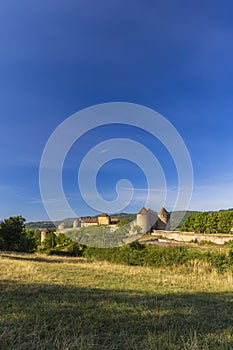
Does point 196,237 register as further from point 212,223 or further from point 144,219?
point 212,223

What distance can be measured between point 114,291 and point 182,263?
30.0ft

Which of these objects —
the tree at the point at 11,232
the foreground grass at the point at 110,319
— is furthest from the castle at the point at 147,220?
the foreground grass at the point at 110,319

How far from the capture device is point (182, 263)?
52.2 feet

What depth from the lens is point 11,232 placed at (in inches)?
1312

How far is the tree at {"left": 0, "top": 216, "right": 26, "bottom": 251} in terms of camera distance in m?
33.2

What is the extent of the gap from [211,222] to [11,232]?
170 feet

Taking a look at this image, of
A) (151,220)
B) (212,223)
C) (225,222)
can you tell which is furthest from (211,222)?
(151,220)

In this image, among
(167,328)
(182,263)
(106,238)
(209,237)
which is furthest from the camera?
(209,237)

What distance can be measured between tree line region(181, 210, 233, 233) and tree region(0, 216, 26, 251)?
157ft

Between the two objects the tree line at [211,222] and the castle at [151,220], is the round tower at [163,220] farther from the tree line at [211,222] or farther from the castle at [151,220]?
the tree line at [211,222]

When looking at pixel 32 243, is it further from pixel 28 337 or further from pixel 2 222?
pixel 28 337

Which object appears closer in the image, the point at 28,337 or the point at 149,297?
the point at 28,337

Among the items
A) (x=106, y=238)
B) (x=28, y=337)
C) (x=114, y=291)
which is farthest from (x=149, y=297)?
(x=106, y=238)

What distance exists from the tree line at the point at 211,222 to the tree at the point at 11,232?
47969 millimetres
